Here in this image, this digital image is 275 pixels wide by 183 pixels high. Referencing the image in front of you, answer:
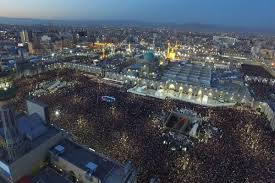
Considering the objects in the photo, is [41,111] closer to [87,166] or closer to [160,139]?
[87,166]

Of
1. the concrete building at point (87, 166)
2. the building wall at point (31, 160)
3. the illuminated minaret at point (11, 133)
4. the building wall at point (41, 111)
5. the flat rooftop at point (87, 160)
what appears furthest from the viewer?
the building wall at point (41, 111)

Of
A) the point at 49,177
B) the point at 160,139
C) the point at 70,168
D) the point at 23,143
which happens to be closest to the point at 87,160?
the point at 70,168

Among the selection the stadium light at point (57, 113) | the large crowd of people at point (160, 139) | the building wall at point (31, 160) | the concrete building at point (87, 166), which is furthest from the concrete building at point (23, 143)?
the stadium light at point (57, 113)

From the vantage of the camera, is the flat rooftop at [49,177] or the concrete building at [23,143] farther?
the flat rooftop at [49,177]

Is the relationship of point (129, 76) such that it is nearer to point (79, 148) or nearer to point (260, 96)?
point (260, 96)

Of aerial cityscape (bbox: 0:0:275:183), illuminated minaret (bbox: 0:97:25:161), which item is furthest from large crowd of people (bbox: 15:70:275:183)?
illuminated minaret (bbox: 0:97:25:161)

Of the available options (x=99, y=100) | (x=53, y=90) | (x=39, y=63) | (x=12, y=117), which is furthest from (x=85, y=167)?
(x=39, y=63)

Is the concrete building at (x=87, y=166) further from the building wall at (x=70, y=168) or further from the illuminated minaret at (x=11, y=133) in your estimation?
the illuminated minaret at (x=11, y=133)
